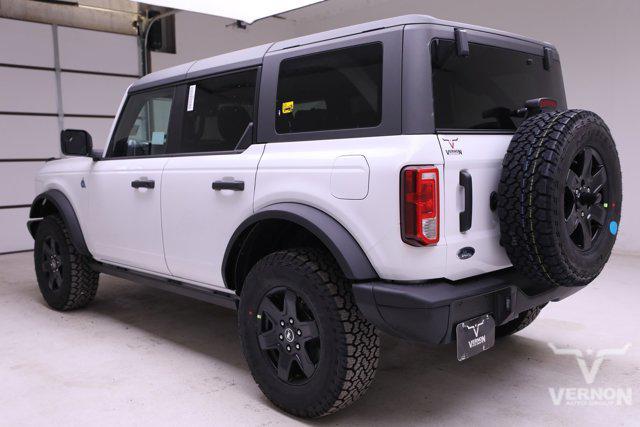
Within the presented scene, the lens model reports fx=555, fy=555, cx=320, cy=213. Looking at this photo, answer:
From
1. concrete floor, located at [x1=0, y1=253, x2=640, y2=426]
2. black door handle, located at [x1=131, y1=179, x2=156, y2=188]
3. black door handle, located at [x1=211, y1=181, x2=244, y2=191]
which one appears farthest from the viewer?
black door handle, located at [x1=131, y1=179, x2=156, y2=188]

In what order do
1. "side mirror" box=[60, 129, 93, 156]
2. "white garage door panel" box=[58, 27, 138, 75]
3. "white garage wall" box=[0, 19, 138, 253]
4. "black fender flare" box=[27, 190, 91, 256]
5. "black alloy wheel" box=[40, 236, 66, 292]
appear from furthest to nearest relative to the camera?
"white garage door panel" box=[58, 27, 138, 75]
"white garage wall" box=[0, 19, 138, 253]
"black alloy wheel" box=[40, 236, 66, 292]
"black fender flare" box=[27, 190, 91, 256]
"side mirror" box=[60, 129, 93, 156]

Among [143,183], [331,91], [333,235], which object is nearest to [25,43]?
[143,183]

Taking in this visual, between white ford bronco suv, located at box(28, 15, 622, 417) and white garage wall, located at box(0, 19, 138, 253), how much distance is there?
5.18m

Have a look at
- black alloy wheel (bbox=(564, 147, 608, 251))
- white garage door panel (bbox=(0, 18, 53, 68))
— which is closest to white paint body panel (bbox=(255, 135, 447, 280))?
black alloy wheel (bbox=(564, 147, 608, 251))

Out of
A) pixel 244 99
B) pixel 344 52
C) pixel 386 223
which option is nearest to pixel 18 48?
pixel 244 99

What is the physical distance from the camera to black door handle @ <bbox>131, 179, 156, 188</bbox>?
3146 mm

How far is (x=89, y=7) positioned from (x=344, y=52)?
6489mm

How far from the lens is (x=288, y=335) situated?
2402 mm

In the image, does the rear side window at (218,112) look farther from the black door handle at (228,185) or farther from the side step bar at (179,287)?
the side step bar at (179,287)

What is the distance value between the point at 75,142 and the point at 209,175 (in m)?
1.36

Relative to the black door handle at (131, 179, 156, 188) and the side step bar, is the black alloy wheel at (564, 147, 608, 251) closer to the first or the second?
the side step bar

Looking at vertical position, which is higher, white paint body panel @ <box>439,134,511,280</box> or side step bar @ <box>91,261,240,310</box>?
white paint body panel @ <box>439,134,511,280</box>

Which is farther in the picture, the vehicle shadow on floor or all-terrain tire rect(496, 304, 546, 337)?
all-terrain tire rect(496, 304, 546, 337)

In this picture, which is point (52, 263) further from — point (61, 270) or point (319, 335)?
point (319, 335)
